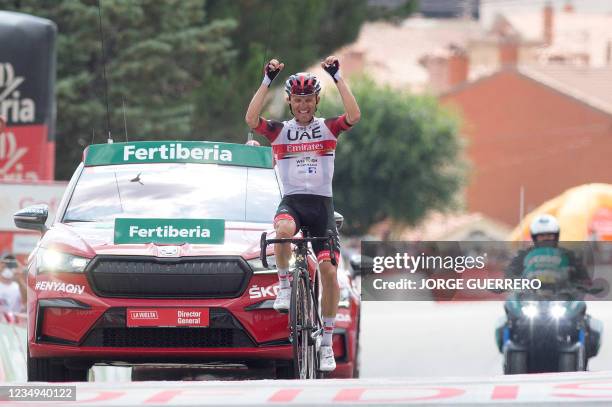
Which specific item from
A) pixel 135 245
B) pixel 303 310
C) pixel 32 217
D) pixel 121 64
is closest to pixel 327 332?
pixel 303 310

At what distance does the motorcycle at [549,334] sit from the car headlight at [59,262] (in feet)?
12.3

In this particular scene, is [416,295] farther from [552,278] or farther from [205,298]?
[205,298]

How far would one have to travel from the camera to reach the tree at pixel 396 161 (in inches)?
2960

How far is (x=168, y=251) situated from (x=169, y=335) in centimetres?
A: 51

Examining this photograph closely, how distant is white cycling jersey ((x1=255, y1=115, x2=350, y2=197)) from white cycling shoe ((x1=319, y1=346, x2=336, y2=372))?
97 centimetres

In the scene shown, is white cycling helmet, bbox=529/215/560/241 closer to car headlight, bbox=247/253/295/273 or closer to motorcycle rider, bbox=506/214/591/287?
motorcycle rider, bbox=506/214/591/287

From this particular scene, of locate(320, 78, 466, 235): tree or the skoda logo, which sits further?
locate(320, 78, 466, 235): tree

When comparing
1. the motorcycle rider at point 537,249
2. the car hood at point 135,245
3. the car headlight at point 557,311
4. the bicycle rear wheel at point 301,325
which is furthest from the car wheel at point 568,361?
the car hood at point 135,245

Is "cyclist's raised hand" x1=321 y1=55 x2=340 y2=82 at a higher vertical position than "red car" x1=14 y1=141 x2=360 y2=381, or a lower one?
higher

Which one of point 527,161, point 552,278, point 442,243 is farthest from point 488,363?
point 527,161

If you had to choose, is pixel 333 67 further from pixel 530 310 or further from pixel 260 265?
pixel 530 310

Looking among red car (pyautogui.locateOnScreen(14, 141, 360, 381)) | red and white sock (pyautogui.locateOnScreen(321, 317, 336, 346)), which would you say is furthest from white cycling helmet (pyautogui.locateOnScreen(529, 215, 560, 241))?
red car (pyautogui.locateOnScreen(14, 141, 360, 381))

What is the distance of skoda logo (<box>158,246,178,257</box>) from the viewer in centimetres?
1097

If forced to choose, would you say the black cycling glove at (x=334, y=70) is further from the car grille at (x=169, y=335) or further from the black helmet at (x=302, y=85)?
the car grille at (x=169, y=335)
